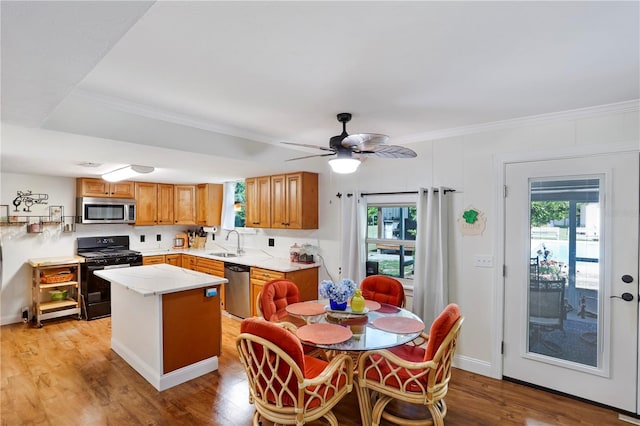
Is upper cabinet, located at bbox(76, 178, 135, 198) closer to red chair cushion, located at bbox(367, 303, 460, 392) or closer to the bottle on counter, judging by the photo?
the bottle on counter

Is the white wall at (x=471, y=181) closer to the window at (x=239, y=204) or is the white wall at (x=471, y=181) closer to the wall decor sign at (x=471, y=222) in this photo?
the wall decor sign at (x=471, y=222)

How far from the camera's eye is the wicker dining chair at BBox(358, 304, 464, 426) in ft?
6.75

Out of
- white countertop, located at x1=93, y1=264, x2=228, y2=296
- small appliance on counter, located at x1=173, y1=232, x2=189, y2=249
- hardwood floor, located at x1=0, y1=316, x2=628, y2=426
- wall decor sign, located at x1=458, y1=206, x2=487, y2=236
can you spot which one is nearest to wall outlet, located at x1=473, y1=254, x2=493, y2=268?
wall decor sign, located at x1=458, y1=206, x2=487, y2=236

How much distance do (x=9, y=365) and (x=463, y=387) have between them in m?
4.46

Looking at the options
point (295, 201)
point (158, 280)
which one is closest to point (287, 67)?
point (158, 280)

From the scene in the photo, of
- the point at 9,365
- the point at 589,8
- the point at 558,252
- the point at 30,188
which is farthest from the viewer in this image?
the point at 30,188

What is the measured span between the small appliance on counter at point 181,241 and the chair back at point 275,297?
4.21m

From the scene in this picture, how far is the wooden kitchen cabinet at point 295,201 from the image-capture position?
4336mm

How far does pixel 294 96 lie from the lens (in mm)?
2371

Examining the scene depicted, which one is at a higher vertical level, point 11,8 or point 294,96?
point 294,96

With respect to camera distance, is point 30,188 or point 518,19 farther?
point 30,188

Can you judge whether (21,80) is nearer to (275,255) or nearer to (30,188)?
(275,255)

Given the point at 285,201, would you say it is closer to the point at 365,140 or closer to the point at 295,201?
the point at 295,201

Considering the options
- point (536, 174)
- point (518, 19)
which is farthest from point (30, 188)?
point (536, 174)
